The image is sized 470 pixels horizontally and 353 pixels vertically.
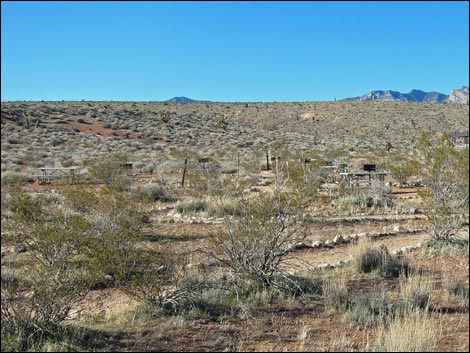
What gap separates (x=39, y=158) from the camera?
108 ft

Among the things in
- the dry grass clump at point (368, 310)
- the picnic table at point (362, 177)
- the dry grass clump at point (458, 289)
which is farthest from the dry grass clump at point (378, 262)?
the picnic table at point (362, 177)

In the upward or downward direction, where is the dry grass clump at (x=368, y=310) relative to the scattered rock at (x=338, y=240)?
downward

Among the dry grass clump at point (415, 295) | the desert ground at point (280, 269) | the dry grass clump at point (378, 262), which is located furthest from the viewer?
the dry grass clump at point (378, 262)

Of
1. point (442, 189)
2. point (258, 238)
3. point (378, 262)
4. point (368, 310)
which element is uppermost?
point (442, 189)

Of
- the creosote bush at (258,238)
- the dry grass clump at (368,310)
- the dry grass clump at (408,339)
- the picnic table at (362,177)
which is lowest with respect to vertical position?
the dry grass clump at (368,310)

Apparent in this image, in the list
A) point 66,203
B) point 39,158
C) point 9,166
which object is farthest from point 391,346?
point 39,158

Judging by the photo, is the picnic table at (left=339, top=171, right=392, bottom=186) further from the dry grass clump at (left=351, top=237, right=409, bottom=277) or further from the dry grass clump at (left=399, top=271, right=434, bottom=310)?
the dry grass clump at (left=399, top=271, right=434, bottom=310)

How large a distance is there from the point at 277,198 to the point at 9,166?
2422 centimetres

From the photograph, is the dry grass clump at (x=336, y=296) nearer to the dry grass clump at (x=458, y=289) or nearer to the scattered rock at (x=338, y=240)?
the dry grass clump at (x=458, y=289)

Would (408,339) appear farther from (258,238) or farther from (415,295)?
(258,238)

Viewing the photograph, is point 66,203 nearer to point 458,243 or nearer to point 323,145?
point 458,243

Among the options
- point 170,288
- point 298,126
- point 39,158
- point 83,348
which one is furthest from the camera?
point 298,126

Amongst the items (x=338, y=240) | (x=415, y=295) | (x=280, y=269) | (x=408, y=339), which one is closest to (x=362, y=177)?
(x=338, y=240)

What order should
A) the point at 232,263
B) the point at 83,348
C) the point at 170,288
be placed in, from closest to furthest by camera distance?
the point at 83,348 → the point at 170,288 → the point at 232,263
